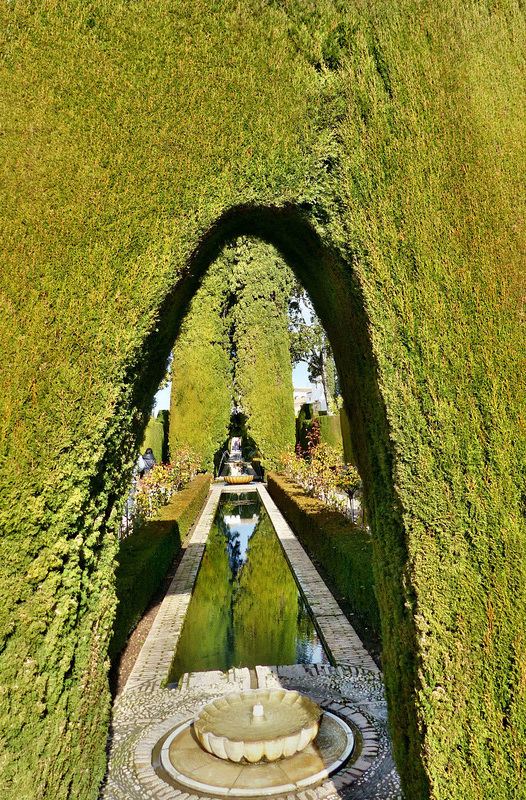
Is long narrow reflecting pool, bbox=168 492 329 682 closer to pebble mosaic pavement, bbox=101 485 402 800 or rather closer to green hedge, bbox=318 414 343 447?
pebble mosaic pavement, bbox=101 485 402 800

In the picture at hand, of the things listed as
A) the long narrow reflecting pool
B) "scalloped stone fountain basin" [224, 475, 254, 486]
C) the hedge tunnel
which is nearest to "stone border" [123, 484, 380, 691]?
the long narrow reflecting pool

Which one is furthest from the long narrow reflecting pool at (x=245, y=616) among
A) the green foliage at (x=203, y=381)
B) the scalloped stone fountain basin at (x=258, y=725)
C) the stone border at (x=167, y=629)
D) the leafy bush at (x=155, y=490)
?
the green foliage at (x=203, y=381)

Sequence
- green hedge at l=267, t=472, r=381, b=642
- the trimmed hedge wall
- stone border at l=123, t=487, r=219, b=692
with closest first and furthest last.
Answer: stone border at l=123, t=487, r=219, b=692 < green hedge at l=267, t=472, r=381, b=642 < the trimmed hedge wall

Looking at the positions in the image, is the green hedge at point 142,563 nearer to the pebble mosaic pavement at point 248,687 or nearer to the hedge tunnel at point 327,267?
the pebble mosaic pavement at point 248,687

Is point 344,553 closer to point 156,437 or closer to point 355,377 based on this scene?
point 355,377

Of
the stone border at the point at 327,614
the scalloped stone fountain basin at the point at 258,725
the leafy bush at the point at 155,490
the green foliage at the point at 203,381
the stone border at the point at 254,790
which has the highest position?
the green foliage at the point at 203,381
